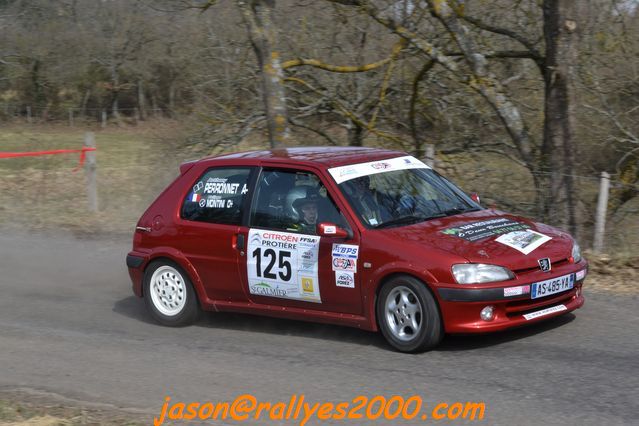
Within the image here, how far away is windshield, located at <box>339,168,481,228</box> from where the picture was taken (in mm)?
7375

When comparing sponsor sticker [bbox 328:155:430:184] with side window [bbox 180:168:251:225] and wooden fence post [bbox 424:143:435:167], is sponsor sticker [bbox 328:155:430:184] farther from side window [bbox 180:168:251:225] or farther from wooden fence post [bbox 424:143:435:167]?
wooden fence post [bbox 424:143:435:167]

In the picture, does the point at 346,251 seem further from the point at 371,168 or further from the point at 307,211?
the point at 371,168

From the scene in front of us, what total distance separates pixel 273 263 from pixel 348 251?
81 cm

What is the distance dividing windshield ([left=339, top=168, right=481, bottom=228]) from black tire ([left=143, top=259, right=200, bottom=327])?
1.96 meters

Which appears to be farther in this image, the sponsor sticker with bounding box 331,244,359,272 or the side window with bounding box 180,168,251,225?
the side window with bounding box 180,168,251,225

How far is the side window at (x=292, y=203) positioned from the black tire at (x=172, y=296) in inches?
41.8

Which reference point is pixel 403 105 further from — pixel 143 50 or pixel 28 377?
pixel 143 50

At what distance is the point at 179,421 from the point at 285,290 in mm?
2088

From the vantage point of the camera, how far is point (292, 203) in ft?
25.3

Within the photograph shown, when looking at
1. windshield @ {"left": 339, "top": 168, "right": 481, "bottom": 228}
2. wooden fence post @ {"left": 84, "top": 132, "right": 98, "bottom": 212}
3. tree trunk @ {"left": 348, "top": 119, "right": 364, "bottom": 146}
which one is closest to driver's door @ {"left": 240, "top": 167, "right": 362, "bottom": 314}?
windshield @ {"left": 339, "top": 168, "right": 481, "bottom": 228}

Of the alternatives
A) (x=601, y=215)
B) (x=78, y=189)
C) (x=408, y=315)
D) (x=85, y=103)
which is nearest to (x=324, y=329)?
(x=408, y=315)

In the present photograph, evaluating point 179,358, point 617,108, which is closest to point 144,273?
point 179,358

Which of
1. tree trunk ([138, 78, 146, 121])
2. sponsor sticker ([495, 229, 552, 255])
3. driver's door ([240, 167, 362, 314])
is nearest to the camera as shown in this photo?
sponsor sticker ([495, 229, 552, 255])

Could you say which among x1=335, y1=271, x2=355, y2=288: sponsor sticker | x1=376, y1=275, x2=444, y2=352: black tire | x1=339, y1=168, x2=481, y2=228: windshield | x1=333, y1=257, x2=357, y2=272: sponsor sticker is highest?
x1=339, y1=168, x2=481, y2=228: windshield
